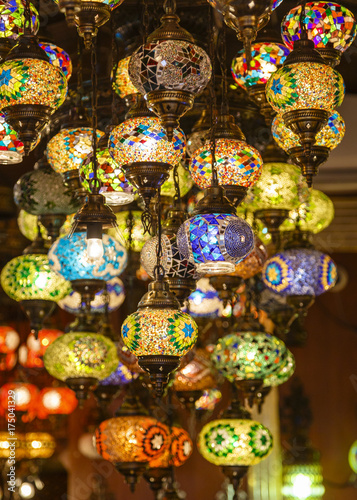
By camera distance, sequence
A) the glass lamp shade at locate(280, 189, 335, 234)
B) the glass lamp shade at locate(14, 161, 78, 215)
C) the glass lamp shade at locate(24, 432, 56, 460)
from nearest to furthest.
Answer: the glass lamp shade at locate(14, 161, 78, 215) < the glass lamp shade at locate(280, 189, 335, 234) < the glass lamp shade at locate(24, 432, 56, 460)

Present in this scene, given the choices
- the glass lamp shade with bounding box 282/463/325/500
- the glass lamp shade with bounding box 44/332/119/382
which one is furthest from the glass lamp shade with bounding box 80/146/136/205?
the glass lamp shade with bounding box 282/463/325/500

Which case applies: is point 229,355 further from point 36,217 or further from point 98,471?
point 98,471

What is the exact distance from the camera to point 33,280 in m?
3.36

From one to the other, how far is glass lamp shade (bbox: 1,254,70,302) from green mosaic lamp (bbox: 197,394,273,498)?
2.61ft

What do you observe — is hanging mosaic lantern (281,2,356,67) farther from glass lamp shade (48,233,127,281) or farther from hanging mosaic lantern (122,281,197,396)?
glass lamp shade (48,233,127,281)

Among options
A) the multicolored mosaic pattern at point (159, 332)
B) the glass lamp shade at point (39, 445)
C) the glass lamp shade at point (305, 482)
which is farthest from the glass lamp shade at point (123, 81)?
the glass lamp shade at point (39, 445)

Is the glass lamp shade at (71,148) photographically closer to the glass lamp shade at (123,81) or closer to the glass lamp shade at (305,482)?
the glass lamp shade at (123,81)

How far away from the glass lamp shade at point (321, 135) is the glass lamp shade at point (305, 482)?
13.4ft

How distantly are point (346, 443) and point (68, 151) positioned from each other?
408 cm

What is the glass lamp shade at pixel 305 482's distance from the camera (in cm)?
624

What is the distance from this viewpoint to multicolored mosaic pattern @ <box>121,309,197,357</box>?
8.00 feet

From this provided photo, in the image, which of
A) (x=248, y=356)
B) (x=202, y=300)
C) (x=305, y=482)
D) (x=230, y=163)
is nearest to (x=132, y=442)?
(x=248, y=356)

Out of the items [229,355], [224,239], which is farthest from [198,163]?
[229,355]

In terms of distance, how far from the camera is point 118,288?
163 inches
